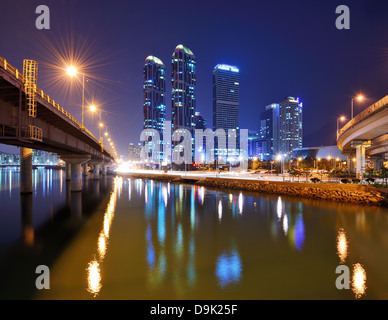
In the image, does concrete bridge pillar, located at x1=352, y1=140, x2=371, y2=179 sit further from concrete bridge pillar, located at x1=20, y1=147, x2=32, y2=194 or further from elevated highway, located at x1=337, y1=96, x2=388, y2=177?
concrete bridge pillar, located at x1=20, y1=147, x2=32, y2=194

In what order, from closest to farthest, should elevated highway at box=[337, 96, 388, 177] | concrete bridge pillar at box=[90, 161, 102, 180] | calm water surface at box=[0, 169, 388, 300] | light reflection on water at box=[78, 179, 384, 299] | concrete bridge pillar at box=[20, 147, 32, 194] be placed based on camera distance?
A: calm water surface at box=[0, 169, 388, 300]
light reflection on water at box=[78, 179, 384, 299]
elevated highway at box=[337, 96, 388, 177]
concrete bridge pillar at box=[20, 147, 32, 194]
concrete bridge pillar at box=[90, 161, 102, 180]

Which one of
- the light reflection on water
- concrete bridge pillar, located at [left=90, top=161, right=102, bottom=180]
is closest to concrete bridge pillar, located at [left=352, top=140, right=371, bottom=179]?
the light reflection on water

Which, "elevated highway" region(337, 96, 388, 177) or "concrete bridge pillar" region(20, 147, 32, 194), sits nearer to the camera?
"elevated highway" region(337, 96, 388, 177)

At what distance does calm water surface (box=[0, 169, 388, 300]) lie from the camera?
1044cm

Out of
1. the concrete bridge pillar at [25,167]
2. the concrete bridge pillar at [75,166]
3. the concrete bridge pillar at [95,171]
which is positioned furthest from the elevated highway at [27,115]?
the concrete bridge pillar at [95,171]

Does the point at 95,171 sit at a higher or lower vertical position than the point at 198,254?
higher

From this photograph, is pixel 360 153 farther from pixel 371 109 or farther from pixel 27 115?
pixel 27 115

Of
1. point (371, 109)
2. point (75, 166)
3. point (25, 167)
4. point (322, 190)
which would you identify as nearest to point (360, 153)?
point (322, 190)

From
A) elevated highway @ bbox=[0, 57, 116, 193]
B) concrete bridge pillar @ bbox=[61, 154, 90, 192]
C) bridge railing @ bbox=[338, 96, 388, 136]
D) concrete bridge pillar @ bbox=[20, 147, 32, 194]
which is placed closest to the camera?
elevated highway @ bbox=[0, 57, 116, 193]

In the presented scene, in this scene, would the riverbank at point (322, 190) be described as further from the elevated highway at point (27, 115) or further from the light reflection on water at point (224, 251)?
the elevated highway at point (27, 115)

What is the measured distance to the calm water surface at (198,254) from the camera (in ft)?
34.2

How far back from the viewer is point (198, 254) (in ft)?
48.8
